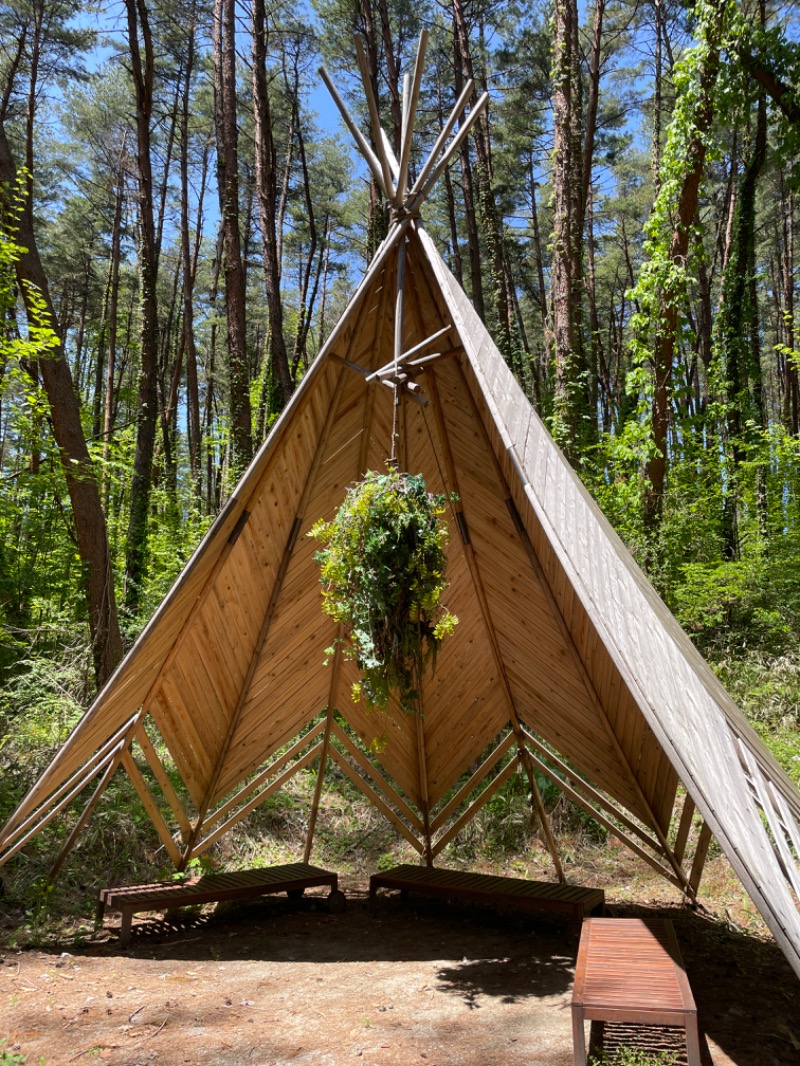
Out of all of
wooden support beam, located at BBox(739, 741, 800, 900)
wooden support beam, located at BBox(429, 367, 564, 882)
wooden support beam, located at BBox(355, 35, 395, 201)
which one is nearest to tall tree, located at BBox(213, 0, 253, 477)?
wooden support beam, located at BBox(429, 367, 564, 882)

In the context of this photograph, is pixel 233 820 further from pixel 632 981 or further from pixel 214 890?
pixel 632 981

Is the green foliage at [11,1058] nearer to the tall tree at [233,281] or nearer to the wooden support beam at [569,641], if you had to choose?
the wooden support beam at [569,641]

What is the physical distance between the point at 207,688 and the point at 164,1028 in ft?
8.26

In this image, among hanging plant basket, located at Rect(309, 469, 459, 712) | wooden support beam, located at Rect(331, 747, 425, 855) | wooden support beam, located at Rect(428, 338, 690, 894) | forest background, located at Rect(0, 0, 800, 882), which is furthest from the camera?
forest background, located at Rect(0, 0, 800, 882)

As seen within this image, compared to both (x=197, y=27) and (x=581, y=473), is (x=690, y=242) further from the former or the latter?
(x=197, y=27)

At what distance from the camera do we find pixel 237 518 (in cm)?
465

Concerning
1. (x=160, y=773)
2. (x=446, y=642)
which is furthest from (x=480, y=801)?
(x=160, y=773)

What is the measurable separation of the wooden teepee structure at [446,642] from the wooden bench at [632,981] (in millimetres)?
813

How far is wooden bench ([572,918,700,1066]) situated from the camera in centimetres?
273

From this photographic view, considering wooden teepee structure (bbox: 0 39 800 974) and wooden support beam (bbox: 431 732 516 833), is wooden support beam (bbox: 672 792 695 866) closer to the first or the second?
wooden teepee structure (bbox: 0 39 800 974)

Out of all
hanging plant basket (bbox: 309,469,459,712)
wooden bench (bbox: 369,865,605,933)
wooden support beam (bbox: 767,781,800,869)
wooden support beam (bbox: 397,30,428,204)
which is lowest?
wooden bench (bbox: 369,865,605,933)

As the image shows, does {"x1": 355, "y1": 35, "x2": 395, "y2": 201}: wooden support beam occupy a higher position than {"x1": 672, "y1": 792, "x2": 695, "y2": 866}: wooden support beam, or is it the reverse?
{"x1": 355, "y1": 35, "x2": 395, "y2": 201}: wooden support beam

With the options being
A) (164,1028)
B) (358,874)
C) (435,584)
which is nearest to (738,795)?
(435,584)

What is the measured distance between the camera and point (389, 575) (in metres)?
3.64
